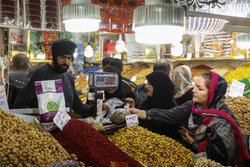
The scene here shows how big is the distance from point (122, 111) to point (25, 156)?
3.75ft

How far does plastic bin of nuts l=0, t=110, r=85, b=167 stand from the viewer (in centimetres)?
133

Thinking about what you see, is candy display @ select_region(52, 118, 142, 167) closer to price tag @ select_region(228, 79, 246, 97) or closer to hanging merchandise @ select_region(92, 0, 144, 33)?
price tag @ select_region(228, 79, 246, 97)

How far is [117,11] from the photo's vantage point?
4148mm

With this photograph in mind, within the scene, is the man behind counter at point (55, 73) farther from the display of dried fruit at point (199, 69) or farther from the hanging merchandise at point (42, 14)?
the display of dried fruit at point (199, 69)

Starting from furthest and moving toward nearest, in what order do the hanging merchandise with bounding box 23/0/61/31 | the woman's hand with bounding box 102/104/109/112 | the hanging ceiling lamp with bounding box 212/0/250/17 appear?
1. the hanging merchandise with bounding box 23/0/61/31
2. the hanging ceiling lamp with bounding box 212/0/250/17
3. the woman's hand with bounding box 102/104/109/112

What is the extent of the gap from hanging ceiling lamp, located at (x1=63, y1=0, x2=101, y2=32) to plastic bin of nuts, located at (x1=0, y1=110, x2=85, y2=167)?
1123 millimetres

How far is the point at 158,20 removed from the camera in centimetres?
159

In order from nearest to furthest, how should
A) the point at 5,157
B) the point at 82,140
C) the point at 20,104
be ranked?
1. the point at 5,157
2. the point at 82,140
3. the point at 20,104

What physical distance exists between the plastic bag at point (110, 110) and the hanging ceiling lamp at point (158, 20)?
1.06 metres

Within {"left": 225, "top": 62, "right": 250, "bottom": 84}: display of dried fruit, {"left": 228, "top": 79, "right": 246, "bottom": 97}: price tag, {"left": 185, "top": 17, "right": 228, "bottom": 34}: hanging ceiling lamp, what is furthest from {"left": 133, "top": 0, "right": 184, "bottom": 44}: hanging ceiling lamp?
{"left": 225, "top": 62, "right": 250, "bottom": 84}: display of dried fruit

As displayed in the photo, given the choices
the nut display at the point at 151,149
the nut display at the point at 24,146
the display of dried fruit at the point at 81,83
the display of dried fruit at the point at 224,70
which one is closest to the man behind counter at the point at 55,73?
the nut display at the point at 151,149

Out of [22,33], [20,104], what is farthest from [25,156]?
[22,33]

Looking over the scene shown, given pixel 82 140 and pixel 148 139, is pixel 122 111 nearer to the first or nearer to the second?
pixel 148 139

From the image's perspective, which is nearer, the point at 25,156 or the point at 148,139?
the point at 25,156
